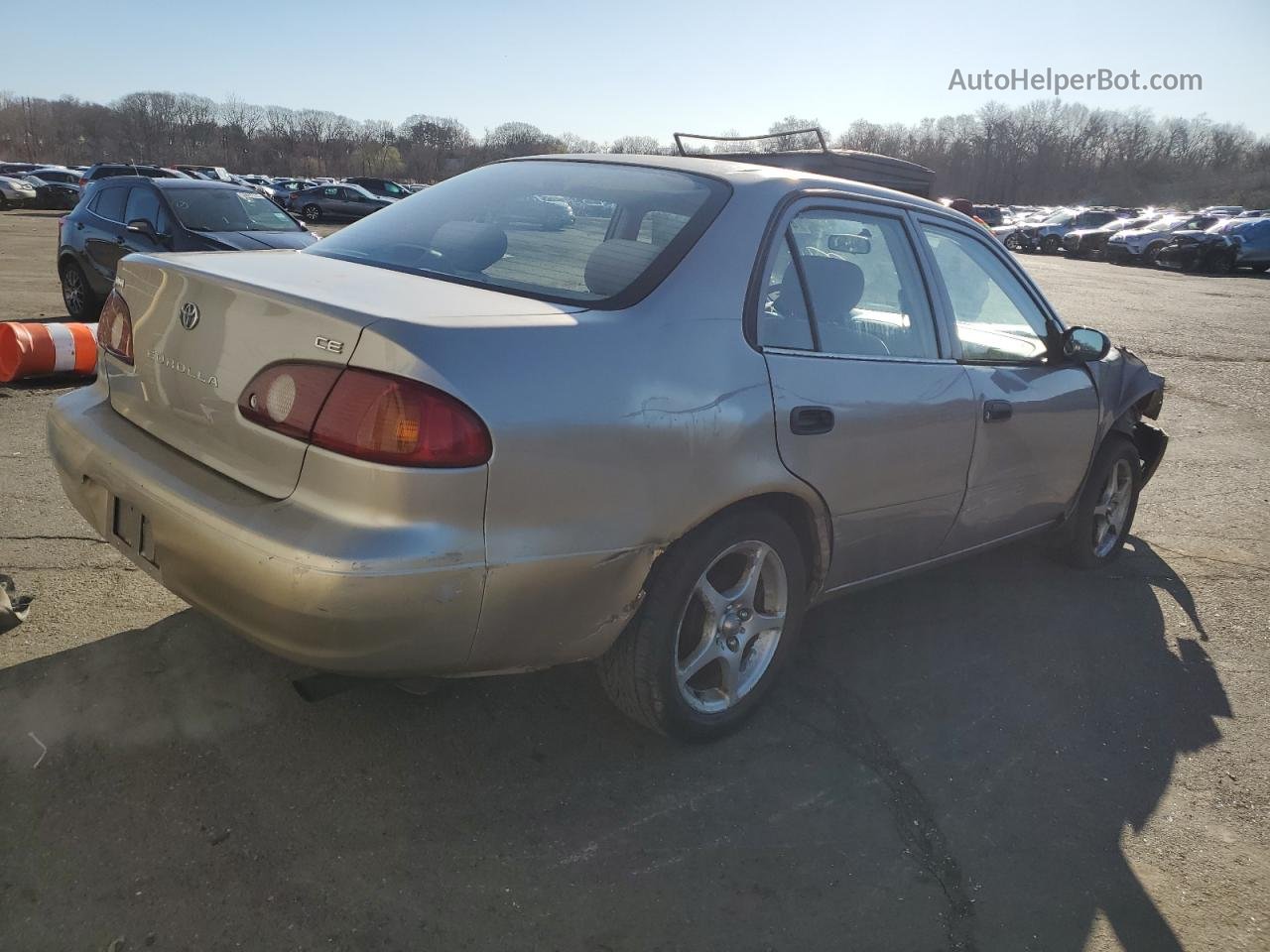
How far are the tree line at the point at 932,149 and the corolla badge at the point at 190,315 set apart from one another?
8530 centimetres

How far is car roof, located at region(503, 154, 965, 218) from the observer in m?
→ 2.99

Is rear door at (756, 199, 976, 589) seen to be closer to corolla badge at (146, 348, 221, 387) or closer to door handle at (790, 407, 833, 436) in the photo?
door handle at (790, 407, 833, 436)

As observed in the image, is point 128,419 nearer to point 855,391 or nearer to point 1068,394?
point 855,391

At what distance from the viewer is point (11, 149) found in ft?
376

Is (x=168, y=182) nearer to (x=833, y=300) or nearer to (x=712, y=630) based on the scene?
(x=833, y=300)

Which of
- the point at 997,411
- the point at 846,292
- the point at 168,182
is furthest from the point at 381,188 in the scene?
the point at 846,292

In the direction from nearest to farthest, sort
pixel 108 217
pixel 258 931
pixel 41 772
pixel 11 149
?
pixel 258 931 < pixel 41 772 < pixel 108 217 < pixel 11 149

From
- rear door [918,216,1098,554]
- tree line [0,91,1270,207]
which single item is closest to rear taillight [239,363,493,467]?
rear door [918,216,1098,554]

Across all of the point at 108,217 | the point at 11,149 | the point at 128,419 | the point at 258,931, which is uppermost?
the point at 11,149

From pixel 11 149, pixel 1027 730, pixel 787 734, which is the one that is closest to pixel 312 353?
pixel 787 734

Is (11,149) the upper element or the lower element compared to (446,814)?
upper

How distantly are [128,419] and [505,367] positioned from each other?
1.32 m

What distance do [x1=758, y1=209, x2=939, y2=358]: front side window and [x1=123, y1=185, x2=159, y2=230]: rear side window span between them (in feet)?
26.7

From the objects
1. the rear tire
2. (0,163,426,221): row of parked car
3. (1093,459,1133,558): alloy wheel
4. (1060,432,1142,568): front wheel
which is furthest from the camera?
(0,163,426,221): row of parked car
